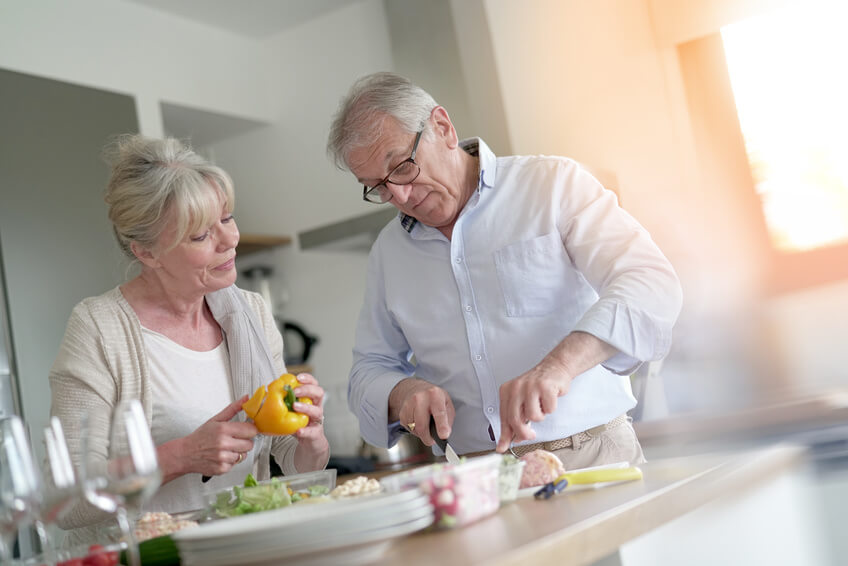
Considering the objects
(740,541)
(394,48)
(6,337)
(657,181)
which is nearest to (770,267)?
(657,181)

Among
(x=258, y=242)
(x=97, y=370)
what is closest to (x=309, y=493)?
(x=97, y=370)

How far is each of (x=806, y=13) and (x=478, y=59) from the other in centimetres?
117

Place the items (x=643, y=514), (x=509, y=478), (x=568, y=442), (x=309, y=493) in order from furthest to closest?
(x=568, y=442), (x=309, y=493), (x=509, y=478), (x=643, y=514)

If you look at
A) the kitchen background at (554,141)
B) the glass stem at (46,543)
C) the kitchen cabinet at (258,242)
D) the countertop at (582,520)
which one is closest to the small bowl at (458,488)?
the countertop at (582,520)

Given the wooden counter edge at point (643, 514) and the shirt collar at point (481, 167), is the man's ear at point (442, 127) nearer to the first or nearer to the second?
the shirt collar at point (481, 167)

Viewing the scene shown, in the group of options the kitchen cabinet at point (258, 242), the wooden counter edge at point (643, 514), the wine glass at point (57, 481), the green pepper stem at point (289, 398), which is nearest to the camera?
the wooden counter edge at point (643, 514)

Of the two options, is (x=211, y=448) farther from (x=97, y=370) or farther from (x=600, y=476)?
(x=600, y=476)

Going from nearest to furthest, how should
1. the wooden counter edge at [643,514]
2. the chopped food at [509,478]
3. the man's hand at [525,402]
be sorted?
1. the wooden counter edge at [643,514]
2. the chopped food at [509,478]
3. the man's hand at [525,402]

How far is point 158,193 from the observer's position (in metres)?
1.69

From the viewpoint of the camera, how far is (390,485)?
3.12 feet

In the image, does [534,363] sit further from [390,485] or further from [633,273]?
[390,485]

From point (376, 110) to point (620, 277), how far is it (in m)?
0.55

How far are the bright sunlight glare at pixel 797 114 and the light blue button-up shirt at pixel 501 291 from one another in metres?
1.82

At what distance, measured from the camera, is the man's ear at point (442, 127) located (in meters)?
1.64
